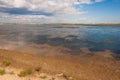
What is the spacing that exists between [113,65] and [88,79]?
16.5 feet

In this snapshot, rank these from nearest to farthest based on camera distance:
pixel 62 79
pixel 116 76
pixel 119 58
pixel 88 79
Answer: pixel 62 79, pixel 88 79, pixel 116 76, pixel 119 58

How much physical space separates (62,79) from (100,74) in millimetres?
3662

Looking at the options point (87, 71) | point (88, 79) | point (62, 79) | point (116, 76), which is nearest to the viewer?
point (62, 79)

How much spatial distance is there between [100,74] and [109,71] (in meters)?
1.24

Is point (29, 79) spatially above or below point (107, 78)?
above

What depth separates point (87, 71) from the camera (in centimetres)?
1225

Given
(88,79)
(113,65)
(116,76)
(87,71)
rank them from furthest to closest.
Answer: (113,65)
(87,71)
(116,76)
(88,79)

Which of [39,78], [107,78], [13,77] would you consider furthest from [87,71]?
[13,77]

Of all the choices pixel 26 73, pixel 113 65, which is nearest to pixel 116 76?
pixel 113 65

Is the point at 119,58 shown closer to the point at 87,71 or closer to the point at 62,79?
the point at 87,71

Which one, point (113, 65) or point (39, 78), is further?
point (113, 65)

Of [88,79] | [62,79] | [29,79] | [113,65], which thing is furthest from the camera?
[113,65]

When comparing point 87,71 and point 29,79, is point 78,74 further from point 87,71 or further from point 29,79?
point 29,79

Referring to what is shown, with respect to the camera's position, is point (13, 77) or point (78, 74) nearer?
point (13, 77)
